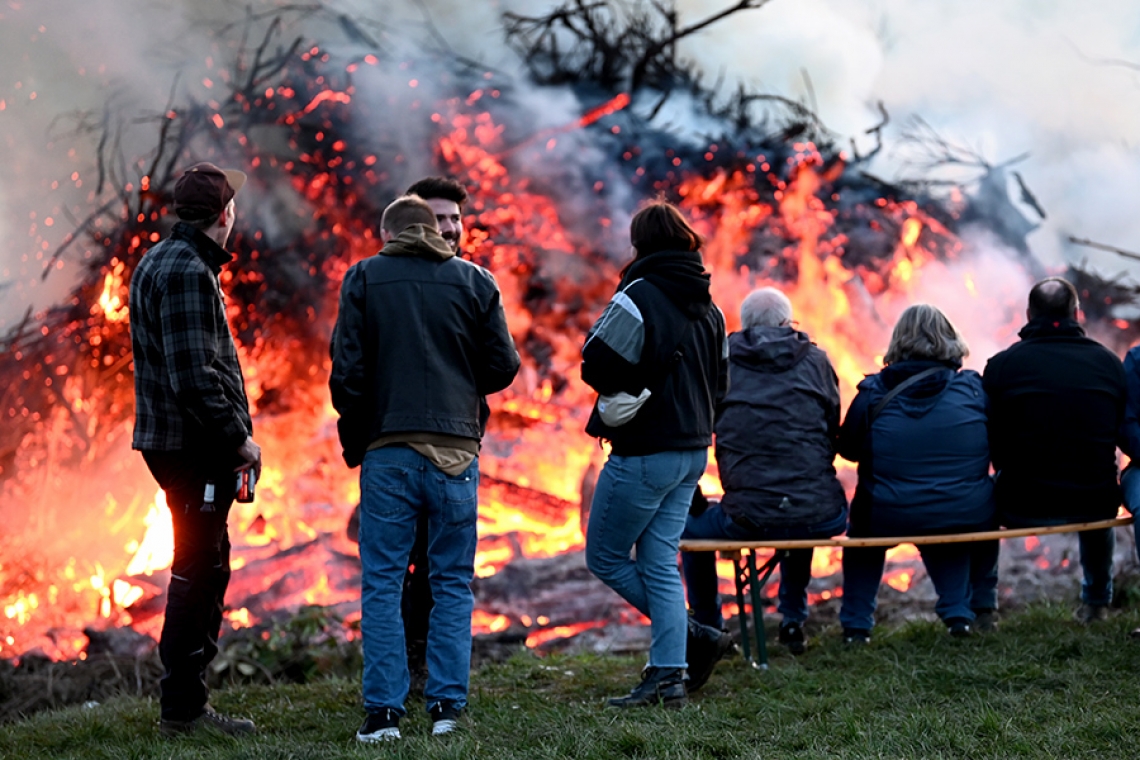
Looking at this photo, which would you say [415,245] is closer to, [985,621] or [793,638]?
[793,638]

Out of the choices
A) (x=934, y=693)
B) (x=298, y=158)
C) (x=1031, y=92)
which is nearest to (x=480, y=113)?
(x=298, y=158)

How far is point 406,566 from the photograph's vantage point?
436 centimetres

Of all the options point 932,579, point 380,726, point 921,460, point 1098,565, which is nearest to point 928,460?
point 921,460

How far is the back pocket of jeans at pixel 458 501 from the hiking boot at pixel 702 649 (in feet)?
4.34

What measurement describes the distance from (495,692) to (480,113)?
5.37 meters

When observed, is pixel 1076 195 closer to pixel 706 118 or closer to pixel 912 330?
pixel 706 118

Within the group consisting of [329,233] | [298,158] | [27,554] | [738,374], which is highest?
Result: [298,158]

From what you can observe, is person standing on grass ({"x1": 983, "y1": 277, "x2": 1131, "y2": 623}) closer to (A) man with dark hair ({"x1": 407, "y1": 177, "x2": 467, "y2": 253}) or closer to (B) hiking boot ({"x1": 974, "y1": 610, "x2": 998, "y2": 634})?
(B) hiking boot ({"x1": 974, "y1": 610, "x2": 998, "y2": 634})

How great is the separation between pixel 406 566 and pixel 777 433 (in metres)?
2.20

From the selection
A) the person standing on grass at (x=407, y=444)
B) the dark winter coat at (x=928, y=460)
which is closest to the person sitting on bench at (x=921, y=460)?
the dark winter coat at (x=928, y=460)

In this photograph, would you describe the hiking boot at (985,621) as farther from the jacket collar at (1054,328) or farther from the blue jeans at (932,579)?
the jacket collar at (1054,328)

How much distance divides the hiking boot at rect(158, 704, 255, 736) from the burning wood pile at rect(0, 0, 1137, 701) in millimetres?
2601

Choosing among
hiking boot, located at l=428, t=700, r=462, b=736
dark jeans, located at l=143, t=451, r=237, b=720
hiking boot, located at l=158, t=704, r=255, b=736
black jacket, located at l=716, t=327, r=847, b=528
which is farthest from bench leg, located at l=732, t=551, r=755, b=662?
dark jeans, located at l=143, t=451, r=237, b=720

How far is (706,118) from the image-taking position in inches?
384
